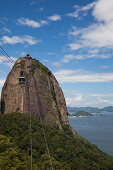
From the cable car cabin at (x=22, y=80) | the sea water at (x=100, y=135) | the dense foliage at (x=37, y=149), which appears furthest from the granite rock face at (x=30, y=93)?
the sea water at (x=100, y=135)

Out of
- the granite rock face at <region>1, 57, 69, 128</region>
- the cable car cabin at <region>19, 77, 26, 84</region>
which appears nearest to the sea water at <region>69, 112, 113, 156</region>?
the granite rock face at <region>1, 57, 69, 128</region>

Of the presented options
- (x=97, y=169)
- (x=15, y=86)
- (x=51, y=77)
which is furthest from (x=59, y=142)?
(x=51, y=77)

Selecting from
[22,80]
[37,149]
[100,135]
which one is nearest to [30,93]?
[22,80]

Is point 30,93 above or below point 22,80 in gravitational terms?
below

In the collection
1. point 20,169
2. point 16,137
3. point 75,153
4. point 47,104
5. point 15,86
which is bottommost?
point 75,153

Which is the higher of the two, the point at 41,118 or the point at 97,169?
the point at 41,118

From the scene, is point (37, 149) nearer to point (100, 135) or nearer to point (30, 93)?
point (30, 93)

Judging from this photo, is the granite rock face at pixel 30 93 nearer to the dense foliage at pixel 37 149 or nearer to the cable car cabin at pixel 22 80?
the cable car cabin at pixel 22 80

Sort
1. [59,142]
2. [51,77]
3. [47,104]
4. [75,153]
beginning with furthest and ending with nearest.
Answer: [51,77] → [47,104] → [59,142] → [75,153]

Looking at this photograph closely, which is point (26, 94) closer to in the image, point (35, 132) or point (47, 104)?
point (47, 104)
